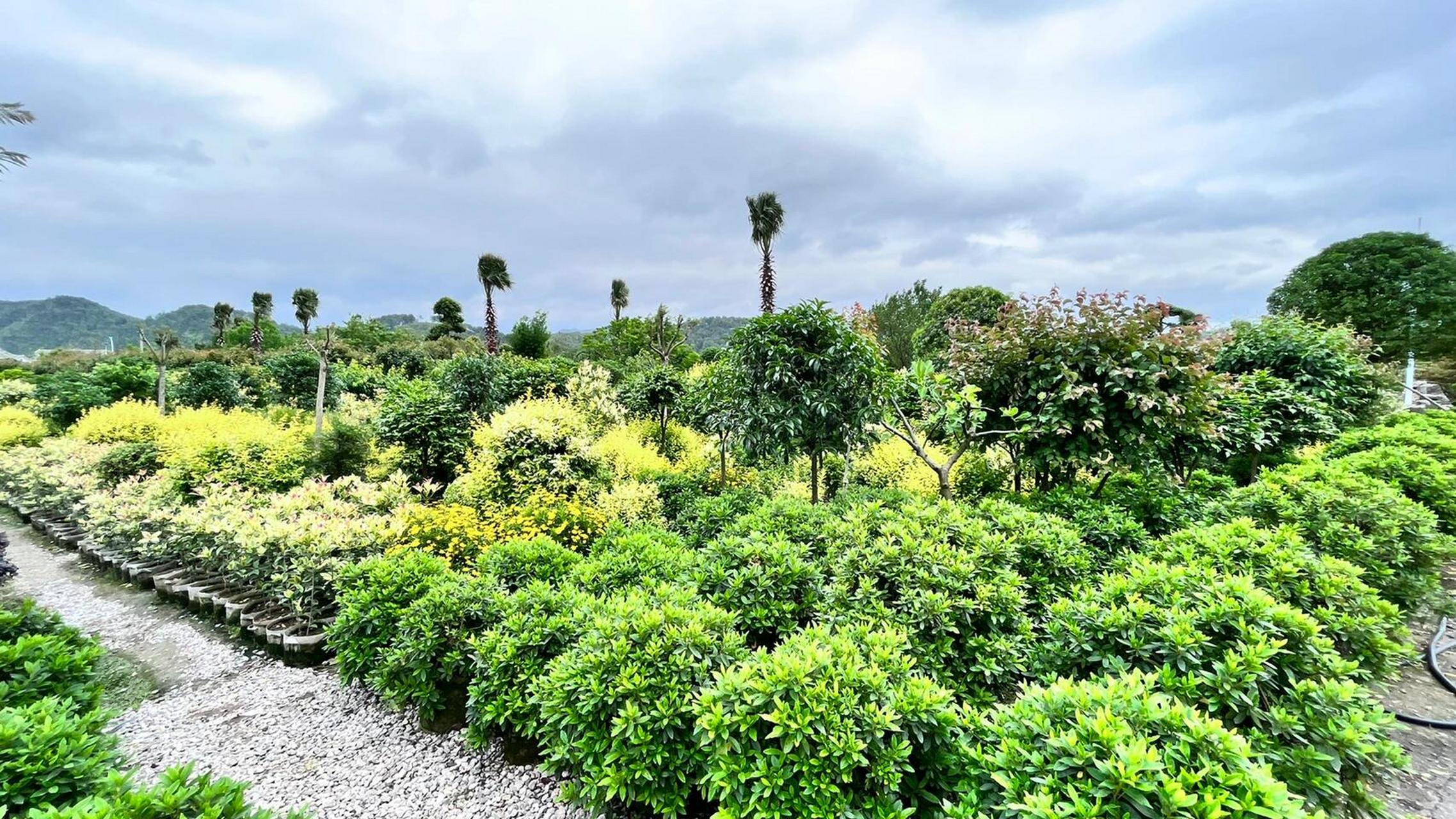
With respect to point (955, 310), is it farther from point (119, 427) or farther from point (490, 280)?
point (119, 427)

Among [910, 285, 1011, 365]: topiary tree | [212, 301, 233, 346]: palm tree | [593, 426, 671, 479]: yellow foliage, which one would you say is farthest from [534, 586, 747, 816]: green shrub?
[212, 301, 233, 346]: palm tree

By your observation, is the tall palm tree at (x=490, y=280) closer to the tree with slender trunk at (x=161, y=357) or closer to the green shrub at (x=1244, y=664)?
the tree with slender trunk at (x=161, y=357)

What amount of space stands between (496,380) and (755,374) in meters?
6.72

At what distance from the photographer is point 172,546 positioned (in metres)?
5.75

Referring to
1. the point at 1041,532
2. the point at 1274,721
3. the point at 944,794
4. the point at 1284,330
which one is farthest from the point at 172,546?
the point at 1284,330

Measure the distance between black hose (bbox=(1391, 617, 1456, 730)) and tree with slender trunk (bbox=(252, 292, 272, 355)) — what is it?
45802mm

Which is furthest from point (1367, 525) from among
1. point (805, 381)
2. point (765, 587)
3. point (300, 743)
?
point (300, 743)

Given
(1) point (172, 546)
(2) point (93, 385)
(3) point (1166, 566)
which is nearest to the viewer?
(3) point (1166, 566)

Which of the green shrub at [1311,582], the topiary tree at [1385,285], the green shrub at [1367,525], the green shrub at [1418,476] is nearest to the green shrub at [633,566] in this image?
the green shrub at [1311,582]

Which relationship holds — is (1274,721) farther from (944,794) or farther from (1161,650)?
(944,794)

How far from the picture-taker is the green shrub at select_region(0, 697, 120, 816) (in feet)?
5.37

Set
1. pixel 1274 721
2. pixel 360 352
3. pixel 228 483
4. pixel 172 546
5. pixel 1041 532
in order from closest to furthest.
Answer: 1. pixel 1274 721
2. pixel 1041 532
3. pixel 172 546
4. pixel 228 483
5. pixel 360 352

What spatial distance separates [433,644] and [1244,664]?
3.93 metres

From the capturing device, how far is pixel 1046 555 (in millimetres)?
3303
